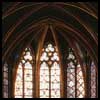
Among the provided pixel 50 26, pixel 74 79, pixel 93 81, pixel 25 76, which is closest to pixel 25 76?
pixel 25 76

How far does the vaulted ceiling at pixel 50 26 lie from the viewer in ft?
59.2

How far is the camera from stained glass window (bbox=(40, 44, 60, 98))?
21875 mm

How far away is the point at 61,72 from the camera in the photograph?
21781mm

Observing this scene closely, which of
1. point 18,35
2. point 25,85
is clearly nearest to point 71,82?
point 25,85

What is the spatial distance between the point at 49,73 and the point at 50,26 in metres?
2.38

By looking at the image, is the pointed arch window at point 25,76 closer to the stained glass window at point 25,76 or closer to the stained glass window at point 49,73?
the stained glass window at point 25,76

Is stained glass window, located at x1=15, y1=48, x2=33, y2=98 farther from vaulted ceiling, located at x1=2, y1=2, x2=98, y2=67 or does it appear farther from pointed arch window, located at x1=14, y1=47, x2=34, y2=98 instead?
vaulted ceiling, located at x1=2, y1=2, x2=98, y2=67

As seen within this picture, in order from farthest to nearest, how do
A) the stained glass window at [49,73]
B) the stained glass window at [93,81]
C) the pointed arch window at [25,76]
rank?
the stained glass window at [49,73], the pointed arch window at [25,76], the stained glass window at [93,81]

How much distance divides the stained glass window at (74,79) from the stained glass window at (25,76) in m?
1.69

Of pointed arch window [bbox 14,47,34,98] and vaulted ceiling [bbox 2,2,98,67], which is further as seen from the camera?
pointed arch window [bbox 14,47,34,98]

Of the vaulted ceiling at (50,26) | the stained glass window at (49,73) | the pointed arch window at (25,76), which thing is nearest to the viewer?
the vaulted ceiling at (50,26)

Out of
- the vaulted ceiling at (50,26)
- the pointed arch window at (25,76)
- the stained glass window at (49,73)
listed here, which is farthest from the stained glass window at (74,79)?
the pointed arch window at (25,76)

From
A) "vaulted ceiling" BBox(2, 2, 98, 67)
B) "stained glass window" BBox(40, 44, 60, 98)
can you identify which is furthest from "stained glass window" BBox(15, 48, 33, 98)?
"vaulted ceiling" BBox(2, 2, 98, 67)

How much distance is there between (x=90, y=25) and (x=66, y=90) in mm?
4290
